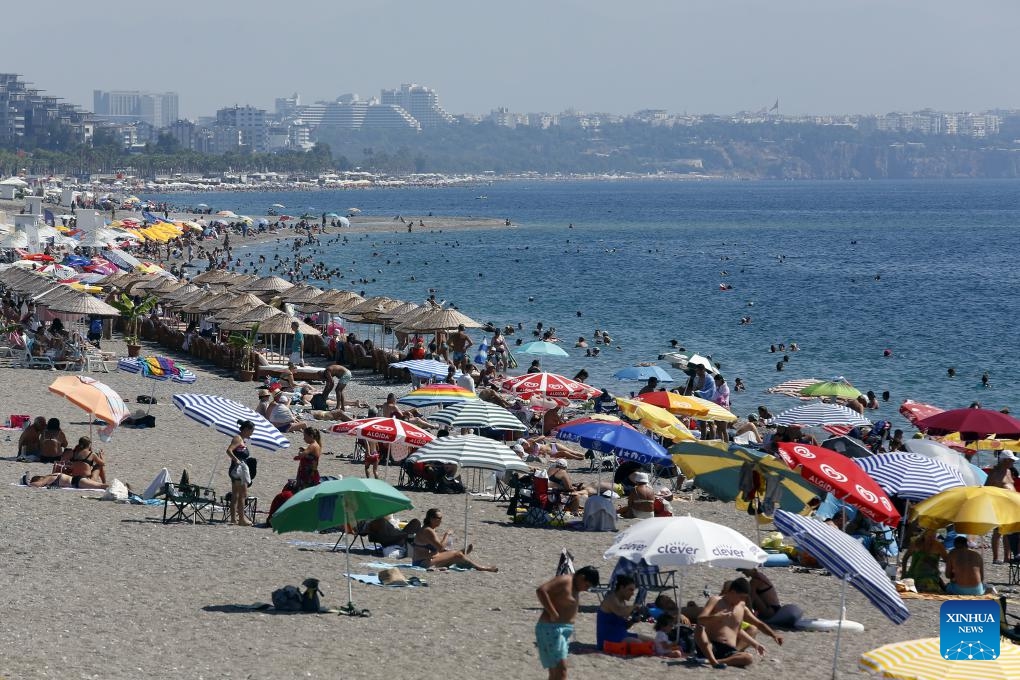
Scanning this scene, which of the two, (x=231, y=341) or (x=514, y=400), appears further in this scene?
(x=231, y=341)

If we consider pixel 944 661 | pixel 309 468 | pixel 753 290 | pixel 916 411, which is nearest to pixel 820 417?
pixel 916 411

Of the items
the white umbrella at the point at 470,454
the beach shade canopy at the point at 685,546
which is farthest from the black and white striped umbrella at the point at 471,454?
the beach shade canopy at the point at 685,546

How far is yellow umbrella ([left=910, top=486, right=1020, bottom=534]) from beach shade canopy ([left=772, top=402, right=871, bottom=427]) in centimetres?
706

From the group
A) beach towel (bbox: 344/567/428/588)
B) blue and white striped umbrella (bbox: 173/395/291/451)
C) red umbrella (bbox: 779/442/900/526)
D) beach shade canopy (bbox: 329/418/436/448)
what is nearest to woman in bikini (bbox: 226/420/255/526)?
blue and white striped umbrella (bbox: 173/395/291/451)

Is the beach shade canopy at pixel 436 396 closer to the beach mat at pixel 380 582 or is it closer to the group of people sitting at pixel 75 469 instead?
the group of people sitting at pixel 75 469

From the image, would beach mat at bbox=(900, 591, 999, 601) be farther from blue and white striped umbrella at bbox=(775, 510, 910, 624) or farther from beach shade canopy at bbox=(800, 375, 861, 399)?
beach shade canopy at bbox=(800, 375, 861, 399)

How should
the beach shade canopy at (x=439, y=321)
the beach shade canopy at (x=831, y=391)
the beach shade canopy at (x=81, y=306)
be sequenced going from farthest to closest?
the beach shade canopy at (x=439, y=321) → the beach shade canopy at (x=81, y=306) → the beach shade canopy at (x=831, y=391)

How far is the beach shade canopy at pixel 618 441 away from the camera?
52.1 ft

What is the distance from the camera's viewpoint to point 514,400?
2509 centimetres

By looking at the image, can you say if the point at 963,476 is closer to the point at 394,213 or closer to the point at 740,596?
the point at 740,596

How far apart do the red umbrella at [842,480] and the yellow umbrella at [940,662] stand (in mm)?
4563

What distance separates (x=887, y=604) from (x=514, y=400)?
15.6 meters

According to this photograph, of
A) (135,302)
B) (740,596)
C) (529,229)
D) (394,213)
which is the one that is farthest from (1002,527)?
(394,213)

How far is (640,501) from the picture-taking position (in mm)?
15773
